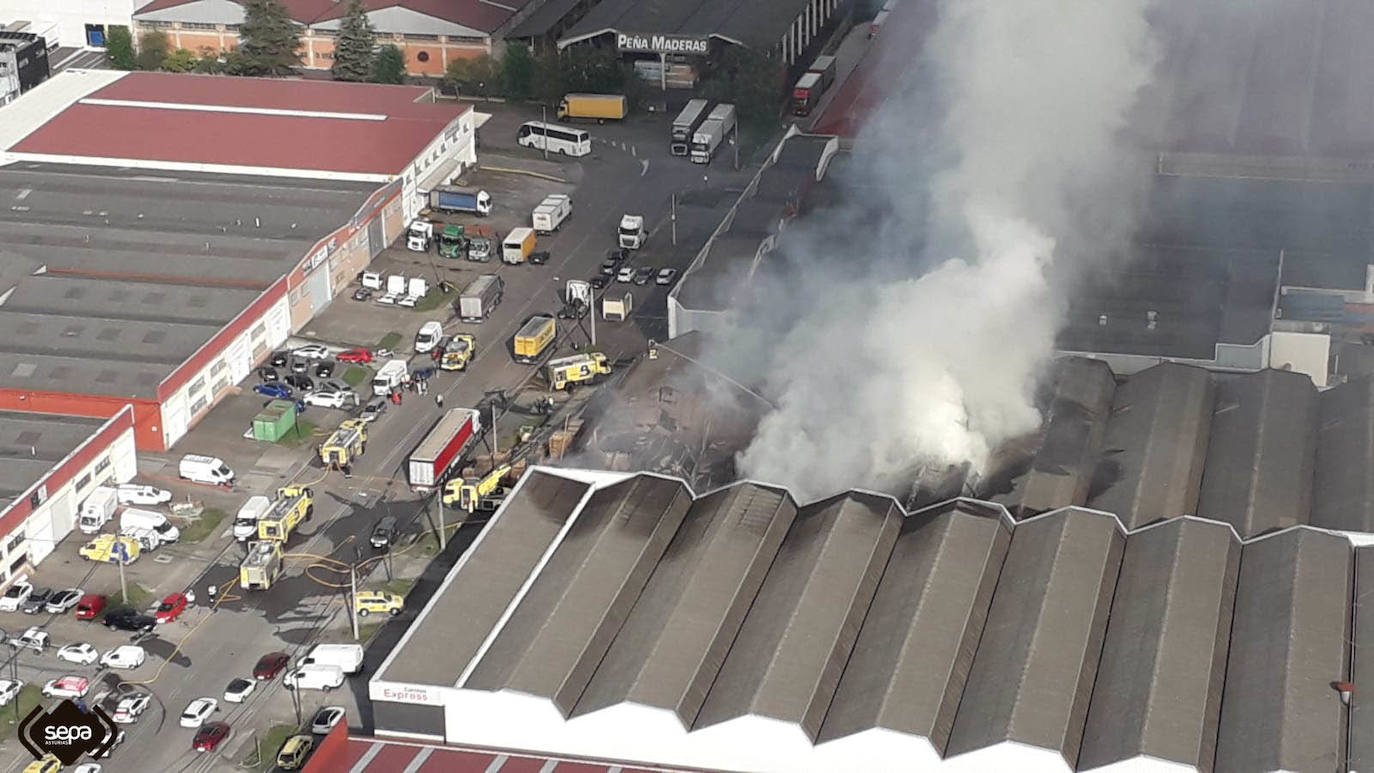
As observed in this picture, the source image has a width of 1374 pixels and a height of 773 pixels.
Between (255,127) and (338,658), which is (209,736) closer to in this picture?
(338,658)

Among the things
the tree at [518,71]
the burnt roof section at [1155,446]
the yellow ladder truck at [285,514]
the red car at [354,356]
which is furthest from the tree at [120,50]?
the burnt roof section at [1155,446]

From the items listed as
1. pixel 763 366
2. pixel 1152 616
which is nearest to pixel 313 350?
pixel 763 366

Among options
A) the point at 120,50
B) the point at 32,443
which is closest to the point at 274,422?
the point at 32,443

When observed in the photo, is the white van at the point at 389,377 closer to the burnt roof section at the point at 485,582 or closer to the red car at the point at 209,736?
the burnt roof section at the point at 485,582

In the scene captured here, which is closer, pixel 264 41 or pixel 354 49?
pixel 354 49

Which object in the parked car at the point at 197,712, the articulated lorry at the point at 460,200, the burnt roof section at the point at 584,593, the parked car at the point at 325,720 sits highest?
the burnt roof section at the point at 584,593

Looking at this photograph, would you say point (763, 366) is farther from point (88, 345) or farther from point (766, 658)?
point (88, 345)
